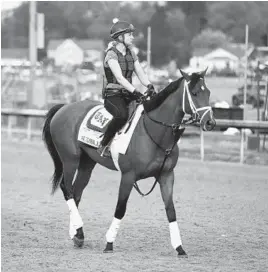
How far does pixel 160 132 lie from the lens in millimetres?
9180

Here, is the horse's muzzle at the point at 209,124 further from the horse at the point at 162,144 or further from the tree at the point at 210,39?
the tree at the point at 210,39

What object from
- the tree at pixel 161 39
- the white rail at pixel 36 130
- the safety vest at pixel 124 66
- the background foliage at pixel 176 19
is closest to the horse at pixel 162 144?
the safety vest at pixel 124 66

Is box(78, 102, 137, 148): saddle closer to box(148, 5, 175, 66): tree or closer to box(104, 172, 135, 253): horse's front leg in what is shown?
box(104, 172, 135, 253): horse's front leg

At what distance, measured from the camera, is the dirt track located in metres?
8.45

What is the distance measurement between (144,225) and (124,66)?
2.45 metres

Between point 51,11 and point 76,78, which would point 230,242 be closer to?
point 76,78

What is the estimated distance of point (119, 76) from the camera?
30.3 feet

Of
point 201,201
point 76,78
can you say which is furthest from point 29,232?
point 76,78

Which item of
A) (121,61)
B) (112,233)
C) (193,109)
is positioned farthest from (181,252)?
(121,61)

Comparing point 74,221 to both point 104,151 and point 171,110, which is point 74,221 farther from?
point 171,110

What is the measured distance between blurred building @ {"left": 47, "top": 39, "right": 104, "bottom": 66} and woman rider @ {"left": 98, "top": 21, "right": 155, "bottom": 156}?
26475 mm

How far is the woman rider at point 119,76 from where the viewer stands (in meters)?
9.31

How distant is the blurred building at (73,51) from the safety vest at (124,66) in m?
26.5

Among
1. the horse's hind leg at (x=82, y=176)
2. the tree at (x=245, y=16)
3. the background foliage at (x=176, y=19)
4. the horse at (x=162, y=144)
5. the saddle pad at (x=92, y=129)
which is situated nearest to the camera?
the horse at (x=162, y=144)
